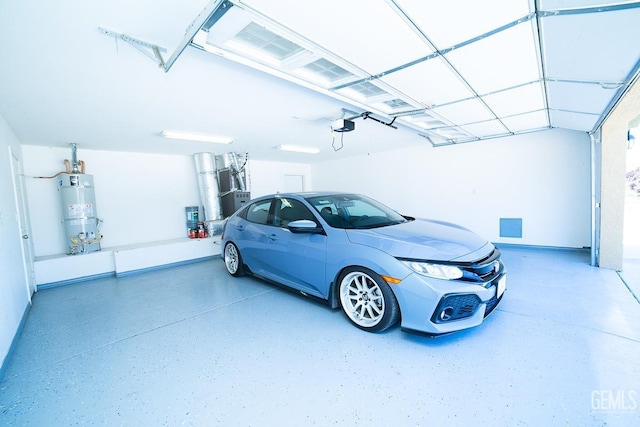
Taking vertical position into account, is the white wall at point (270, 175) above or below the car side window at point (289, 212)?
above

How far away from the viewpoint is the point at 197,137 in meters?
4.17

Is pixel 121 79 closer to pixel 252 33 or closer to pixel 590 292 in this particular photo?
pixel 252 33

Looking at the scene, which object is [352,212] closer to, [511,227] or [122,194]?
[511,227]

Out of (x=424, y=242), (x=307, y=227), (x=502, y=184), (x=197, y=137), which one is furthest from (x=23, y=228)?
(x=502, y=184)

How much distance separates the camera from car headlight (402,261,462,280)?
1.93 metres

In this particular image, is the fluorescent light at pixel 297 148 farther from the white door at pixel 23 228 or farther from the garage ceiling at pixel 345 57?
the white door at pixel 23 228

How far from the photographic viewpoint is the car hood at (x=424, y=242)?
6.66ft

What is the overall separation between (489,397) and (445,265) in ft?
2.67

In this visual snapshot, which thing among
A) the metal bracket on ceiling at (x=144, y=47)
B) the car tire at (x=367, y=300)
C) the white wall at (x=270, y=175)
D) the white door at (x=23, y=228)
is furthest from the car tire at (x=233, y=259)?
the white wall at (x=270, y=175)

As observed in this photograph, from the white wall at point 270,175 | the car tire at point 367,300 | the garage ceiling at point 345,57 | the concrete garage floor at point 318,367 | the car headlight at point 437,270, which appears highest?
the garage ceiling at point 345,57

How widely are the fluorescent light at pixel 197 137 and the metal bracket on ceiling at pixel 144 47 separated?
2145 millimetres

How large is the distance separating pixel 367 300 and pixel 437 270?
0.65 meters

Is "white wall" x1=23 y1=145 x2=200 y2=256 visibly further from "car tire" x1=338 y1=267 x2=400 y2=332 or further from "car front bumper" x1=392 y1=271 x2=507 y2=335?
"car front bumper" x1=392 y1=271 x2=507 y2=335

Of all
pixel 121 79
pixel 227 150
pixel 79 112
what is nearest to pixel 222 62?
pixel 121 79
